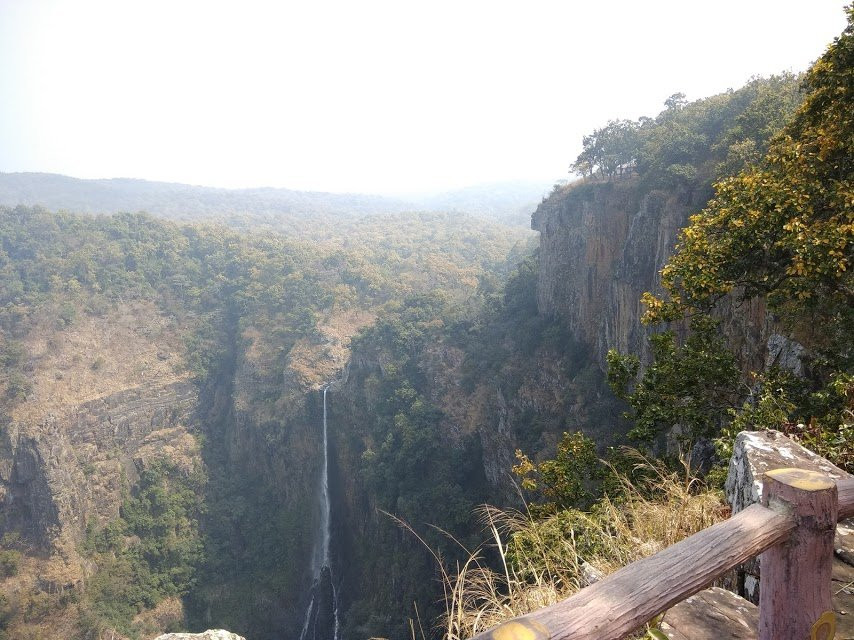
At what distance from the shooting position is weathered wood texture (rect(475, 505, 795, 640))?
1212mm

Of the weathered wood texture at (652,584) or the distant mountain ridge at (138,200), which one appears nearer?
the weathered wood texture at (652,584)

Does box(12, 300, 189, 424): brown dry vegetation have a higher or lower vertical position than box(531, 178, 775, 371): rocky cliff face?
lower

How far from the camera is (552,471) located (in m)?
7.11

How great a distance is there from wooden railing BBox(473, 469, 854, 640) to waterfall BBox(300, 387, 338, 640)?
101ft

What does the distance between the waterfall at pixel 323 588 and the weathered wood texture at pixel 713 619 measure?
29.9 m

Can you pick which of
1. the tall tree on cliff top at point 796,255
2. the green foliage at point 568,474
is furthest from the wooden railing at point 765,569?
the green foliage at point 568,474

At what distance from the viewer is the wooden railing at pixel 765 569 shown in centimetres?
128

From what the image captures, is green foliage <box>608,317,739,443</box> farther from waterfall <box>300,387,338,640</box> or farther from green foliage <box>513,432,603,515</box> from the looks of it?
waterfall <box>300,387,338,640</box>

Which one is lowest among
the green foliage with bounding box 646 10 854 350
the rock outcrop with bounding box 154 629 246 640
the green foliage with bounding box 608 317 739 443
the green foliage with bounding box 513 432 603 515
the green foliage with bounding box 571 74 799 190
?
the rock outcrop with bounding box 154 629 246 640

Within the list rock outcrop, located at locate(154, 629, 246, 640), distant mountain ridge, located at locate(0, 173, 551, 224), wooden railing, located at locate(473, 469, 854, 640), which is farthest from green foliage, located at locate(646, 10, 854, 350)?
distant mountain ridge, located at locate(0, 173, 551, 224)

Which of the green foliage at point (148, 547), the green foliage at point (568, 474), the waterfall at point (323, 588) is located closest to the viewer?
the green foliage at point (568, 474)

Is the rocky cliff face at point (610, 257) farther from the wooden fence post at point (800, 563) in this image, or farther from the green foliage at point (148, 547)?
the green foliage at point (148, 547)

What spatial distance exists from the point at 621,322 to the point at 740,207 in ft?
49.4

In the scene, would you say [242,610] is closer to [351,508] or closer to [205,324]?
[351,508]
